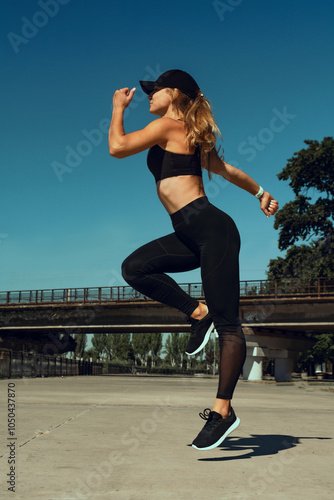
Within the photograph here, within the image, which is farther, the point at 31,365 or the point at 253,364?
the point at 253,364

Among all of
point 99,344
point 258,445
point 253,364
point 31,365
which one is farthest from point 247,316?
point 99,344

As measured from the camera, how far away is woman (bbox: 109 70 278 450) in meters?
3.63

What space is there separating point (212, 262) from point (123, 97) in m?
1.20

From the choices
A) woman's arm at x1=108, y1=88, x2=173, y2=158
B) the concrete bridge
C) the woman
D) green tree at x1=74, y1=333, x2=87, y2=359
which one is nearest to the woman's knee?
the woman

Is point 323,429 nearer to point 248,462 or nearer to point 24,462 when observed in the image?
point 248,462

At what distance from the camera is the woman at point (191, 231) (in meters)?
3.63

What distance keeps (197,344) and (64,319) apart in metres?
46.1

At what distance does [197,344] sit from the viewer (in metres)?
3.96

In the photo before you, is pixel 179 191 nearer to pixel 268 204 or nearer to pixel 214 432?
pixel 268 204

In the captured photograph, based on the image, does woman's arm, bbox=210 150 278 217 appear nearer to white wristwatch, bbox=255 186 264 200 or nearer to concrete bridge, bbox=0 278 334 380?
white wristwatch, bbox=255 186 264 200

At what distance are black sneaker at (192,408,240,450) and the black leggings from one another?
15cm

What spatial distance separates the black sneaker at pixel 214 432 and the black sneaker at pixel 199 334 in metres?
0.51

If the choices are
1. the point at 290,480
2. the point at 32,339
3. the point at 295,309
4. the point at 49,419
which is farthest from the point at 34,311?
the point at 290,480

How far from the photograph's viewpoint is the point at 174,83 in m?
3.96
